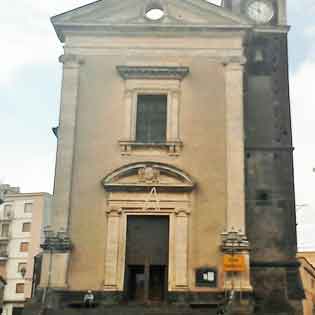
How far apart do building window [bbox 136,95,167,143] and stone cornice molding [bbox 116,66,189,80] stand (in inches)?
27.8

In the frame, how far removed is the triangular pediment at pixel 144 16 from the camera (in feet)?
74.0

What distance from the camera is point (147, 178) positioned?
822 inches

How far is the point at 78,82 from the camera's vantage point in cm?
2227

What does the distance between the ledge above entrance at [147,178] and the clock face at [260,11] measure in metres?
7.98

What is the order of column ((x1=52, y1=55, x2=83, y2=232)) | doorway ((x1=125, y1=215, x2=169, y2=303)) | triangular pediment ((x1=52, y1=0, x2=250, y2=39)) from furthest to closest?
triangular pediment ((x1=52, y1=0, x2=250, y2=39))
column ((x1=52, y1=55, x2=83, y2=232))
doorway ((x1=125, y1=215, x2=169, y2=303))

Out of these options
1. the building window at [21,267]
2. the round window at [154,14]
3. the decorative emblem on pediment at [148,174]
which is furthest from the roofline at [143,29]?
the building window at [21,267]

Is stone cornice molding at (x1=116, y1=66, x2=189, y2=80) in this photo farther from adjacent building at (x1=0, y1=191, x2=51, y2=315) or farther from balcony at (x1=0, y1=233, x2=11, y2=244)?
balcony at (x1=0, y1=233, x2=11, y2=244)

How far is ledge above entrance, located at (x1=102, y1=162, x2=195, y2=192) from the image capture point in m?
20.8

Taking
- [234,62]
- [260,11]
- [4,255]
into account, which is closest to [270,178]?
[234,62]

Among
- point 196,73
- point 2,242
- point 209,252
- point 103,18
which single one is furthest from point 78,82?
point 2,242

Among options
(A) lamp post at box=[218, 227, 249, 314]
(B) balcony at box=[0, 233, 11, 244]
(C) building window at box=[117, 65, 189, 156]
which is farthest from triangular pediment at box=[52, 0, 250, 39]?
(B) balcony at box=[0, 233, 11, 244]

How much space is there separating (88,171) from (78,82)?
3365 millimetres

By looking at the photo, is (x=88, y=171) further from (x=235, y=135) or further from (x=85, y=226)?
(x=235, y=135)

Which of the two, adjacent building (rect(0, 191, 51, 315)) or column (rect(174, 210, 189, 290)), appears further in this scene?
adjacent building (rect(0, 191, 51, 315))
